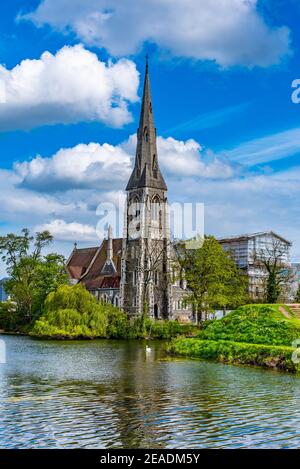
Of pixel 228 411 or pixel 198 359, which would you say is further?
pixel 198 359

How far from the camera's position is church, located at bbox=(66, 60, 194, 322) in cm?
9012

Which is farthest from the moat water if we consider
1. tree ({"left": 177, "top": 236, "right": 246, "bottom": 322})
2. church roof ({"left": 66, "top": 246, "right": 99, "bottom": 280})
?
church roof ({"left": 66, "top": 246, "right": 99, "bottom": 280})

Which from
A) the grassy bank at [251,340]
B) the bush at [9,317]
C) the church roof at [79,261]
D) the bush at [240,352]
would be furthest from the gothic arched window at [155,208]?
the bush at [240,352]

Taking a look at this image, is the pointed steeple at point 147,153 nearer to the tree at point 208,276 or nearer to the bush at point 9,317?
the bush at point 9,317

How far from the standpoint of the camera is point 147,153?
9469cm

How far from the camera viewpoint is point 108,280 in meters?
101

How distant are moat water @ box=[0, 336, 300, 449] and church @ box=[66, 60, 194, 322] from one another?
2172 inches

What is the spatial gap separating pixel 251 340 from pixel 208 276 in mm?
28479

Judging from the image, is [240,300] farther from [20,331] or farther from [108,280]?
[108,280]

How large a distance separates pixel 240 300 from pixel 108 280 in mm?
35298

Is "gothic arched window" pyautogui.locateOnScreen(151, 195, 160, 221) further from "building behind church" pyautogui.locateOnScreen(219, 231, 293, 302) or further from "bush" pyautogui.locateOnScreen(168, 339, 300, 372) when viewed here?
"bush" pyautogui.locateOnScreen(168, 339, 300, 372)

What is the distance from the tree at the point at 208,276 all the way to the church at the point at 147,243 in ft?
62.8
